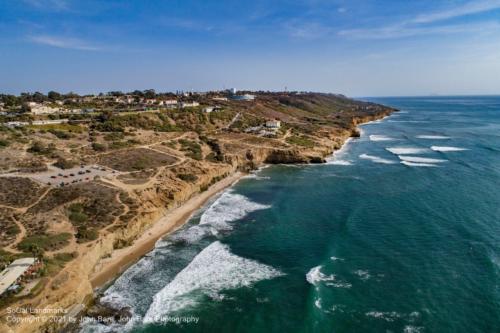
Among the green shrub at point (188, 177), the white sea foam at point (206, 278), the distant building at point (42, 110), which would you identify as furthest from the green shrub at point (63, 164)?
the distant building at point (42, 110)

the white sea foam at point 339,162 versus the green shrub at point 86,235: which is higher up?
the green shrub at point 86,235

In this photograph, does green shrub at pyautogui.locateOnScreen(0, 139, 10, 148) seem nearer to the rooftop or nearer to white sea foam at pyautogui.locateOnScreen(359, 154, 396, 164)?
the rooftop

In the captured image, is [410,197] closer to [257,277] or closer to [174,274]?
[257,277]

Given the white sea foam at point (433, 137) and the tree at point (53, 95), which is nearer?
the white sea foam at point (433, 137)

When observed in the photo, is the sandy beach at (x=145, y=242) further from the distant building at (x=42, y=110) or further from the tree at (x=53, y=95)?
the tree at (x=53, y=95)

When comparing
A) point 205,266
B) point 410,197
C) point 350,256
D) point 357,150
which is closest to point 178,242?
point 205,266

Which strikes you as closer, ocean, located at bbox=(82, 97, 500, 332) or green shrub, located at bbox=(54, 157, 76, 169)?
ocean, located at bbox=(82, 97, 500, 332)

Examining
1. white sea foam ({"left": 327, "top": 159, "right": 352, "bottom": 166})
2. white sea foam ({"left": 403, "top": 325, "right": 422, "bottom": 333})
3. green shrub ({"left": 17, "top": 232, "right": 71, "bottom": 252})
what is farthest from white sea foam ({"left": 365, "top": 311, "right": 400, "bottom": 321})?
white sea foam ({"left": 327, "top": 159, "right": 352, "bottom": 166})
